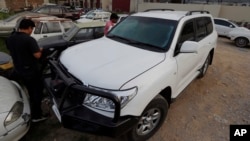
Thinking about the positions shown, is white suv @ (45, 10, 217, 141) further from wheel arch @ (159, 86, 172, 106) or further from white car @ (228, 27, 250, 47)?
white car @ (228, 27, 250, 47)

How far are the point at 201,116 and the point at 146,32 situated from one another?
1900 millimetres

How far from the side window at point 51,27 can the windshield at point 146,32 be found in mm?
4695

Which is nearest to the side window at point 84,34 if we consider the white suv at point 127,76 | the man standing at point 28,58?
the white suv at point 127,76

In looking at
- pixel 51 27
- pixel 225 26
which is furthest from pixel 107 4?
pixel 51 27

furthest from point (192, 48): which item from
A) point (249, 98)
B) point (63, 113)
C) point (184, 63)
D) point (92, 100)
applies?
point (249, 98)

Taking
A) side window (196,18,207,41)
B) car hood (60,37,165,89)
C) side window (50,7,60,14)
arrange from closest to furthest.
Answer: car hood (60,37,165,89) → side window (196,18,207,41) → side window (50,7,60,14)

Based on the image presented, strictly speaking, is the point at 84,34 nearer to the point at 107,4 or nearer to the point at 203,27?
the point at 203,27

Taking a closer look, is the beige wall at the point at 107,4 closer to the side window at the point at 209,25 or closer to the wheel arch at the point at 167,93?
the side window at the point at 209,25

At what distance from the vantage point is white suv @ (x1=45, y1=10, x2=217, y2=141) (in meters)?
2.36

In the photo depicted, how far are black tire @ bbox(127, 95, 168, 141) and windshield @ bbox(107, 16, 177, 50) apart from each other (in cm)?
92

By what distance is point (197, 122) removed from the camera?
12.0ft

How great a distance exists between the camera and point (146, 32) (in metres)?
3.65

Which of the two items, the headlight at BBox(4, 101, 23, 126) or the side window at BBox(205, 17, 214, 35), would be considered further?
the side window at BBox(205, 17, 214, 35)

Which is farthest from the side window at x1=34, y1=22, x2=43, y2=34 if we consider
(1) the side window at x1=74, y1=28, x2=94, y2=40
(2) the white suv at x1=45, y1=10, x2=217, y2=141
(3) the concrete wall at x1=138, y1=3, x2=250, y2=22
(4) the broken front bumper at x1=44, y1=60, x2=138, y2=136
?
(3) the concrete wall at x1=138, y1=3, x2=250, y2=22
